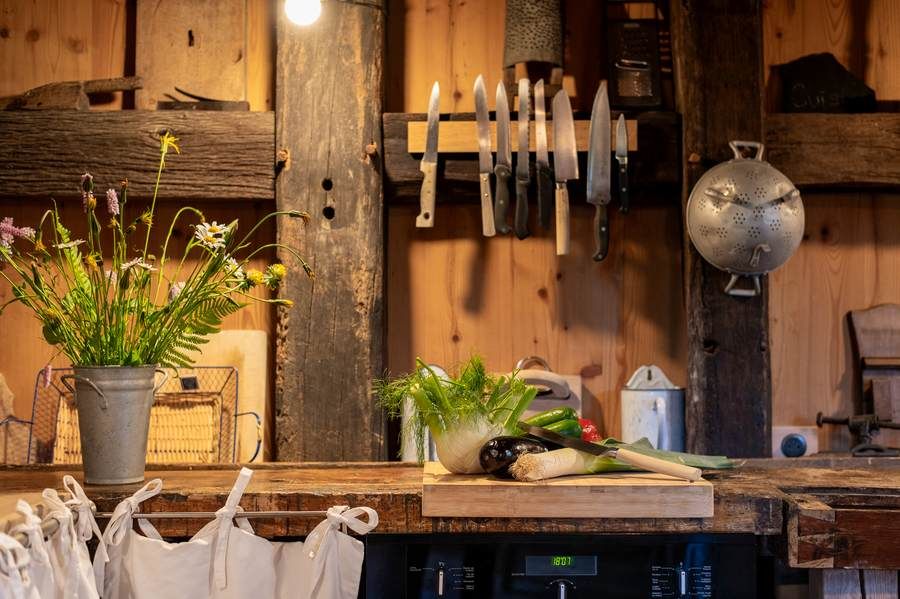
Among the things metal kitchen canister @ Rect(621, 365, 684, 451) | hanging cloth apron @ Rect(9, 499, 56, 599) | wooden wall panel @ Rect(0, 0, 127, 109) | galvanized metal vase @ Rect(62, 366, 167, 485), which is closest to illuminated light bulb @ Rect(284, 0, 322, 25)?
wooden wall panel @ Rect(0, 0, 127, 109)

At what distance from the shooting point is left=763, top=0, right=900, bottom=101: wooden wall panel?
3.32 meters

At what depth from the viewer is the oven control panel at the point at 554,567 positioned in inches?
72.4

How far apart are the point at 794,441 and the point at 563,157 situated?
1163mm

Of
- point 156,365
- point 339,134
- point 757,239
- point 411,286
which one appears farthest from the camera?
point 411,286

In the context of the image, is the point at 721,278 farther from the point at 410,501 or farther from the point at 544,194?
the point at 410,501

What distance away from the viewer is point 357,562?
Result: 70.0 inches

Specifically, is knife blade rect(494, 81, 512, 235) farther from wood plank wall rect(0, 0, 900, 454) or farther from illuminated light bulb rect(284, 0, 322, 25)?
illuminated light bulb rect(284, 0, 322, 25)

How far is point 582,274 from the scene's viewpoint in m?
3.31

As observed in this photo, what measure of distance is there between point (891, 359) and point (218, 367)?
212 cm

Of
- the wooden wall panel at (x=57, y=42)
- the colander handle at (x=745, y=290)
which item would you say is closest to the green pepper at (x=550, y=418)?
the colander handle at (x=745, y=290)

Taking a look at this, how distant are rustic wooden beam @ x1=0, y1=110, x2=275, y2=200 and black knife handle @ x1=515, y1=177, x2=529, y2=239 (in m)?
0.75

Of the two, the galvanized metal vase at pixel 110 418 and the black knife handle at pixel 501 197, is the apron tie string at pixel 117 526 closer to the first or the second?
the galvanized metal vase at pixel 110 418

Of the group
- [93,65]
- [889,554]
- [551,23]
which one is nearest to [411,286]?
[551,23]

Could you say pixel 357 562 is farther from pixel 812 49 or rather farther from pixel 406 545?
pixel 812 49
